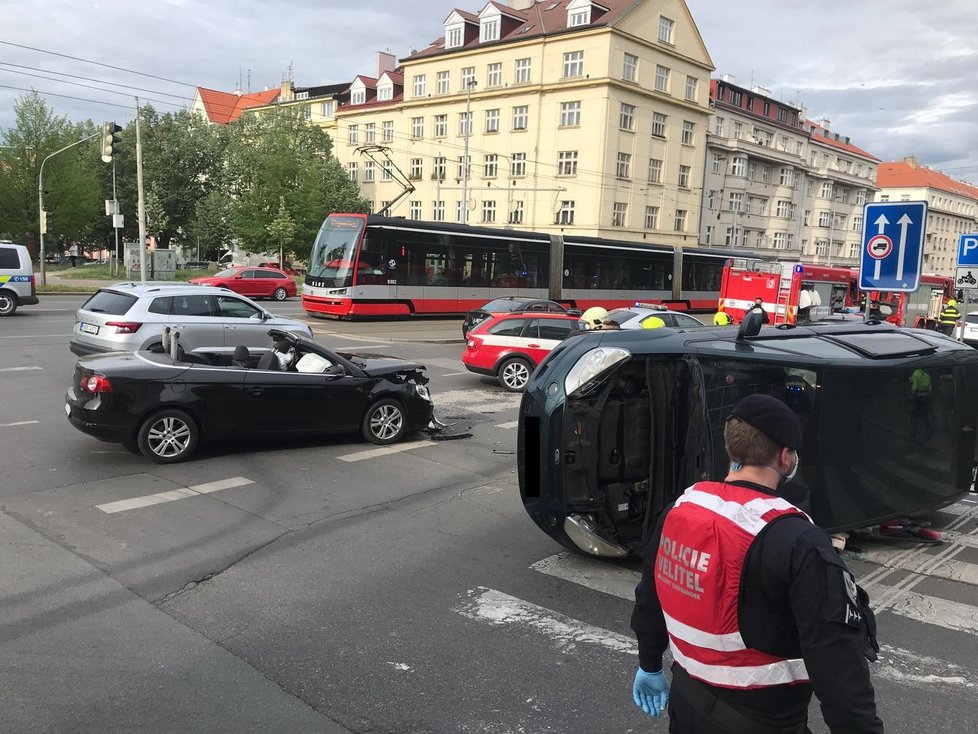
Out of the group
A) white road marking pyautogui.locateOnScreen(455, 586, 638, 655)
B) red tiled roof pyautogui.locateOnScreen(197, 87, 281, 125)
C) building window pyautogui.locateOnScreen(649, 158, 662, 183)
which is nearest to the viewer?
white road marking pyautogui.locateOnScreen(455, 586, 638, 655)

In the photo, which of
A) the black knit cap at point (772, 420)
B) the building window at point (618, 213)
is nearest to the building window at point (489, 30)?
the building window at point (618, 213)

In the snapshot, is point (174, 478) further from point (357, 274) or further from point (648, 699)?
point (357, 274)

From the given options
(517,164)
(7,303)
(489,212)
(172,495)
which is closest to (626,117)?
(517,164)

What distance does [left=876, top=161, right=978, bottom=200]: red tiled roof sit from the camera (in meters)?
94.8

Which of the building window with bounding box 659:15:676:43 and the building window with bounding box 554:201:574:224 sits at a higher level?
the building window with bounding box 659:15:676:43

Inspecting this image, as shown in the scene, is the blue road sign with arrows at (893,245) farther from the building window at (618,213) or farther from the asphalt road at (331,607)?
the building window at (618,213)

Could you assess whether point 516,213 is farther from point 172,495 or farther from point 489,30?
point 172,495

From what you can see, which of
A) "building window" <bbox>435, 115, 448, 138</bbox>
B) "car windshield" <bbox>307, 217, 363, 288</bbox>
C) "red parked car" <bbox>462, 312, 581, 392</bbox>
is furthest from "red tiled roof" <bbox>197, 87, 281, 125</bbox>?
"red parked car" <bbox>462, 312, 581, 392</bbox>

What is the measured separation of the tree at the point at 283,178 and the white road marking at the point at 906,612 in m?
46.0

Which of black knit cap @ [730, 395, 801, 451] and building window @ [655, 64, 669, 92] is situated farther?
building window @ [655, 64, 669, 92]

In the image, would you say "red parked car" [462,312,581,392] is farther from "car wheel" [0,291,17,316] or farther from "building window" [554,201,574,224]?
"building window" [554,201,574,224]

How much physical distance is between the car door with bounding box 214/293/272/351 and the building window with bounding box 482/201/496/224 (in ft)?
133

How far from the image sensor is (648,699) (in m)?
2.56

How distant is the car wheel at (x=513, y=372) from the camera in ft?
45.6
